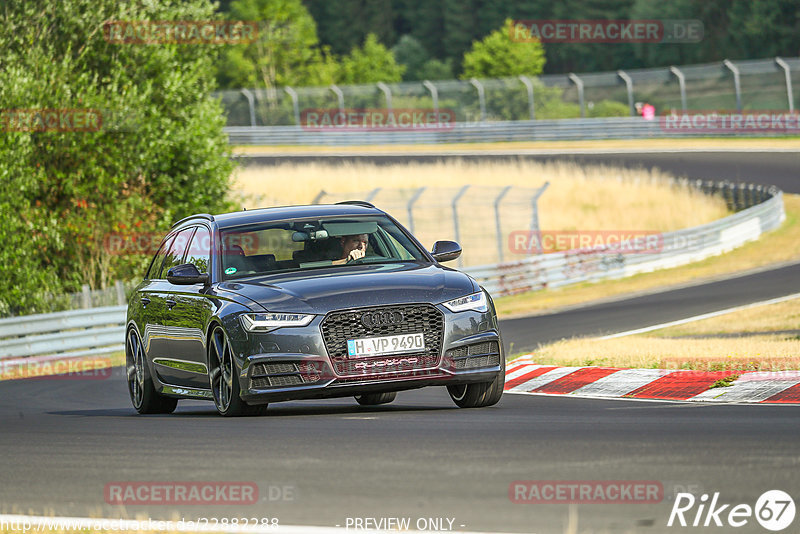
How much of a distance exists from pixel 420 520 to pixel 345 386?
3.84 m

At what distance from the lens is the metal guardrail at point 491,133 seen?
2231 inches

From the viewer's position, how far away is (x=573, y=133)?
191 feet

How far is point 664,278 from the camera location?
3023 centimetres

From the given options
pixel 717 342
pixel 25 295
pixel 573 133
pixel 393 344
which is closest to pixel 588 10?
pixel 573 133

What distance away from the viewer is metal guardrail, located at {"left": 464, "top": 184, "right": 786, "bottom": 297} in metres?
29.8

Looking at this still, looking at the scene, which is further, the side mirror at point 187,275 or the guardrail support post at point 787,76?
the guardrail support post at point 787,76

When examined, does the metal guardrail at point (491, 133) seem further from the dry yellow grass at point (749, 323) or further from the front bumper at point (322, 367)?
the front bumper at point (322, 367)

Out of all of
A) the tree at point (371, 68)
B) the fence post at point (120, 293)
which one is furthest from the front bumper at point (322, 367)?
the tree at point (371, 68)

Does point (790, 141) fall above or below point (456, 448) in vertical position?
below

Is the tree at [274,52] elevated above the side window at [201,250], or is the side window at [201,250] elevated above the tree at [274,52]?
the side window at [201,250]

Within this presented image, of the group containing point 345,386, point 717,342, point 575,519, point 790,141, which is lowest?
point 790,141

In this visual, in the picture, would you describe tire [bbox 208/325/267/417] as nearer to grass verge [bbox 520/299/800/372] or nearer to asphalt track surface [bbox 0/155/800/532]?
asphalt track surface [bbox 0/155/800/532]

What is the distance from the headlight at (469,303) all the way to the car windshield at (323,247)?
0.97 meters

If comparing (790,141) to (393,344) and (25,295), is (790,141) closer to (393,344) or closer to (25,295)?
(25,295)
